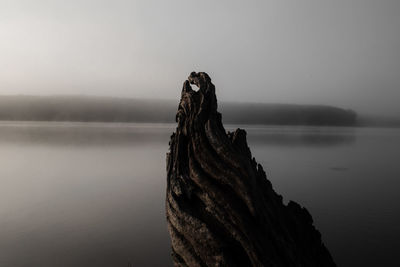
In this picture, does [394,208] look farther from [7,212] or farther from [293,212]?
[7,212]

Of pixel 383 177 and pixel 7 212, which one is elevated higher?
pixel 383 177

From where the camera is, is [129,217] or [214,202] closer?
[214,202]

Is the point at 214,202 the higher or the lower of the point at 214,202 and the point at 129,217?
the higher

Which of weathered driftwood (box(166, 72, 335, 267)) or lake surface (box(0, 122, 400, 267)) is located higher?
weathered driftwood (box(166, 72, 335, 267))

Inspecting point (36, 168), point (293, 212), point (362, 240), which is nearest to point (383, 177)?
point (362, 240)

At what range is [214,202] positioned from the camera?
8.16m

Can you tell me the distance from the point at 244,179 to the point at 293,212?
4661mm

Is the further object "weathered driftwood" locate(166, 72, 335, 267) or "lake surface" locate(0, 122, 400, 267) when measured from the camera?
"lake surface" locate(0, 122, 400, 267)

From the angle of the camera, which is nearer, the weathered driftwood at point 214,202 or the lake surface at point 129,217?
the weathered driftwood at point 214,202

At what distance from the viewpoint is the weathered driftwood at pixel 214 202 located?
25.0 ft

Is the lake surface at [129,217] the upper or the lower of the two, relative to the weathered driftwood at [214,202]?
lower

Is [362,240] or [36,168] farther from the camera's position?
[36,168]

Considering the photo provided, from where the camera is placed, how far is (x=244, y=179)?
8.12 m

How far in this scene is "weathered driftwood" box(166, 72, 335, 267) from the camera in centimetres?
763
